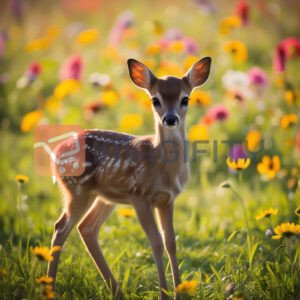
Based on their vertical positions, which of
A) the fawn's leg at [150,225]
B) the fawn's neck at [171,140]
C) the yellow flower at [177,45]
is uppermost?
the yellow flower at [177,45]

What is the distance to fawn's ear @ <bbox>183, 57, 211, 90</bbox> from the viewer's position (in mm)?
5129

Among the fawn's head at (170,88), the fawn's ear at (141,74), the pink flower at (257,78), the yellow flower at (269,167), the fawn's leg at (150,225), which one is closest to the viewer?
the fawn's leg at (150,225)

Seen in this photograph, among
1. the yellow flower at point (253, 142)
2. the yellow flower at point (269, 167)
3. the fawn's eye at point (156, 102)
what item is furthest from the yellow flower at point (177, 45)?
the fawn's eye at point (156, 102)

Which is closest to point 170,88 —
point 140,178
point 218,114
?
point 140,178

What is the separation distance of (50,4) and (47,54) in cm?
258

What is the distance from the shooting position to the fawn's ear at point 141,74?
199 inches

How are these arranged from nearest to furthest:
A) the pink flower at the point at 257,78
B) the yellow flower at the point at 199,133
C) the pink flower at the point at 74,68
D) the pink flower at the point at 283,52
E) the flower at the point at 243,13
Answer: the yellow flower at the point at 199,133 → the pink flower at the point at 283,52 → the pink flower at the point at 257,78 → the pink flower at the point at 74,68 → the flower at the point at 243,13

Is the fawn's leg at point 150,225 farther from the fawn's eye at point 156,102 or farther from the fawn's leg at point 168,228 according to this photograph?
the fawn's eye at point 156,102

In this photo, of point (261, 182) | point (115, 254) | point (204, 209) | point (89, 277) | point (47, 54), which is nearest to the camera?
point (89, 277)

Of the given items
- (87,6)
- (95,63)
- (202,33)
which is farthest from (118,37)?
(87,6)

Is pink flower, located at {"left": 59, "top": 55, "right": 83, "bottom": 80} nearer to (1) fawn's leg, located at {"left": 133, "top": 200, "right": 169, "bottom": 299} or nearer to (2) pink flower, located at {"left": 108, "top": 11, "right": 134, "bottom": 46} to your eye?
(2) pink flower, located at {"left": 108, "top": 11, "right": 134, "bottom": 46}

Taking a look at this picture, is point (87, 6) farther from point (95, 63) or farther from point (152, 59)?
point (152, 59)

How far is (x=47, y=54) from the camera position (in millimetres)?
11469

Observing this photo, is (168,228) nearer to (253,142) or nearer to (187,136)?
(253,142)
